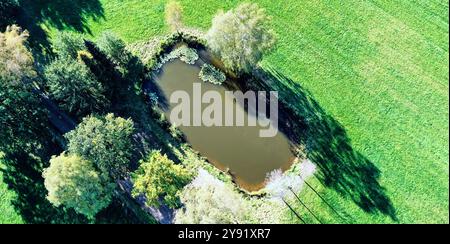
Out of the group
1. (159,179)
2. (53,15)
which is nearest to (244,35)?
(159,179)

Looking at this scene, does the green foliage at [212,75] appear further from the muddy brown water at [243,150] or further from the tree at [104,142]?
the tree at [104,142]

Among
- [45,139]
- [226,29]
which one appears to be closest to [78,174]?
[45,139]

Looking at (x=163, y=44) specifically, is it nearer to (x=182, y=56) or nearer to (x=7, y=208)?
(x=182, y=56)

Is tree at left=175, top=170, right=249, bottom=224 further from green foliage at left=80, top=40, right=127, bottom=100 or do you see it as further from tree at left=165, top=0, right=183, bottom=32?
tree at left=165, top=0, right=183, bottom=32

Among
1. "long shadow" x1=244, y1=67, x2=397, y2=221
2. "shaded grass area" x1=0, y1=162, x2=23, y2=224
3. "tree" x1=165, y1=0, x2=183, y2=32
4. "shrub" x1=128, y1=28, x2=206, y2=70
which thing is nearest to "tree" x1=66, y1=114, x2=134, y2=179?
"shaded grass area" x1=0, y1=162, x2=23, y2=224

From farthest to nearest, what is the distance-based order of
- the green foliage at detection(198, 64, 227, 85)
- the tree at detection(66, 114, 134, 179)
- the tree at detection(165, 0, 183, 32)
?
the tree at detection(165, 0, 183, 32) < the green foliage at detection(198, 64, 227, 85) < the tree at detection(66, 114, 134, 179)
